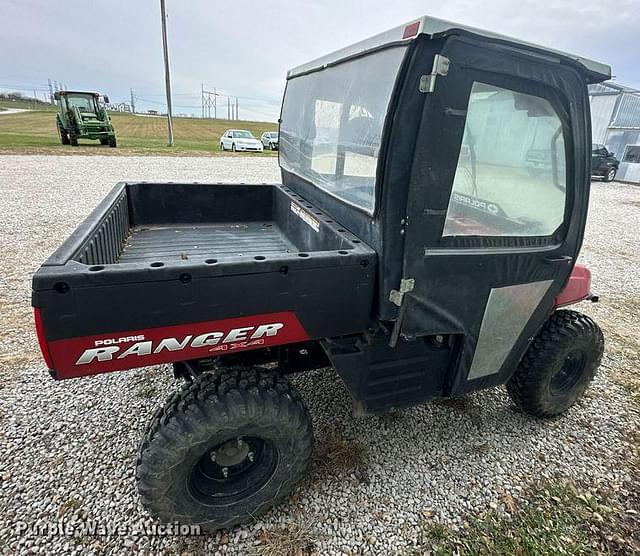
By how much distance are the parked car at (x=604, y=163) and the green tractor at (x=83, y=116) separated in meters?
21.6

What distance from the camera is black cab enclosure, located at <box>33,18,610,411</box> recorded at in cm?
150

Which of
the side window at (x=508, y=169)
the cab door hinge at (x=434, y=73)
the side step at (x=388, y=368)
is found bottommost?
the side step at (x=388, y=368)

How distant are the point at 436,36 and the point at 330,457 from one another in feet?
7.23

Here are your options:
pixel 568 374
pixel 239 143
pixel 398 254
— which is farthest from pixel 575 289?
pixel 239 143

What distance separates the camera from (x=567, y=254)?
2240 mm

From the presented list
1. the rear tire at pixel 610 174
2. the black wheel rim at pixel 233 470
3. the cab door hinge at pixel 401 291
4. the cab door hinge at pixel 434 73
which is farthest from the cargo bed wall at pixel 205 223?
the rear tire at pixel 610 174

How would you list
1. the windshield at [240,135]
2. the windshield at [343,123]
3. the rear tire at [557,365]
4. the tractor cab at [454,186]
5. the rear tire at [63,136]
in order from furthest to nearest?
the windshield at [240,135] < the rear tire at [63,136] < the rear tire at [557,365] < the windshield at [343,123] < the tractor cab at [454,186]

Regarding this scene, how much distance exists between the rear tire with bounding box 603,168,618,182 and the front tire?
2252 cm

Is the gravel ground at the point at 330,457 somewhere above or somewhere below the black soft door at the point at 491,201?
below

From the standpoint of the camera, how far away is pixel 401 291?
182 centimetres

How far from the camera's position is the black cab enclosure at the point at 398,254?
1.50 metres

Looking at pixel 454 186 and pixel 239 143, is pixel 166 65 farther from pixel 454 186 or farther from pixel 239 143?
pixel 454 186

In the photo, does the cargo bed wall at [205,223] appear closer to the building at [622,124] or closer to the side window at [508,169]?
the side window at [508,169]

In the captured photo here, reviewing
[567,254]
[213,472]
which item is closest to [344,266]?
[213,472]
